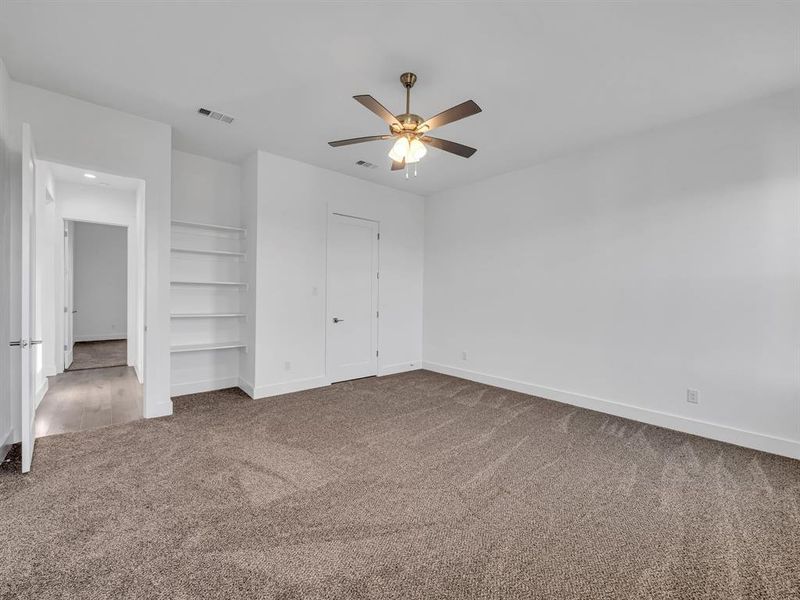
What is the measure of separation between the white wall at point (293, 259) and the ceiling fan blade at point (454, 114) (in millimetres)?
2541

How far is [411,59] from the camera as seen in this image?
264 cm

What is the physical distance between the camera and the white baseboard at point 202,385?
4446 millimetres

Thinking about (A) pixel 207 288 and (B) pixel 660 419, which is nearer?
(B) pixel 660 419

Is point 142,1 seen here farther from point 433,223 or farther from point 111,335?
point 111,335

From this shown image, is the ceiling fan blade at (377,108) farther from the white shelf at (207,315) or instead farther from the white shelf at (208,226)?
the white shelf at (207,315)

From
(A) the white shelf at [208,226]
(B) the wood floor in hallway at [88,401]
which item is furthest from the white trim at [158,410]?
(A) the white shelf at [208,226]

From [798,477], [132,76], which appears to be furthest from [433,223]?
[798,477]

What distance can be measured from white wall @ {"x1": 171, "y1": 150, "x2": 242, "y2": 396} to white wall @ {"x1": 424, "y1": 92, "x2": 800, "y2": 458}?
3358mm

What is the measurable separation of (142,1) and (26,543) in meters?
3.01

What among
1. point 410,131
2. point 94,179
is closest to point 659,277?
point 410,131

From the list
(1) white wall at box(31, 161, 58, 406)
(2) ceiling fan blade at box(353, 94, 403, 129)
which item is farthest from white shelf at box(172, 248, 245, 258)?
(2) ceiling fan blade at box(353, 94, 403, 129)

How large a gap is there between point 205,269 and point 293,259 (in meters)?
1.10

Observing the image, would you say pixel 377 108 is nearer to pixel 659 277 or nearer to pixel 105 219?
pixel 659 277

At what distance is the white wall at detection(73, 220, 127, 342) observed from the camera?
8266 millimetres
